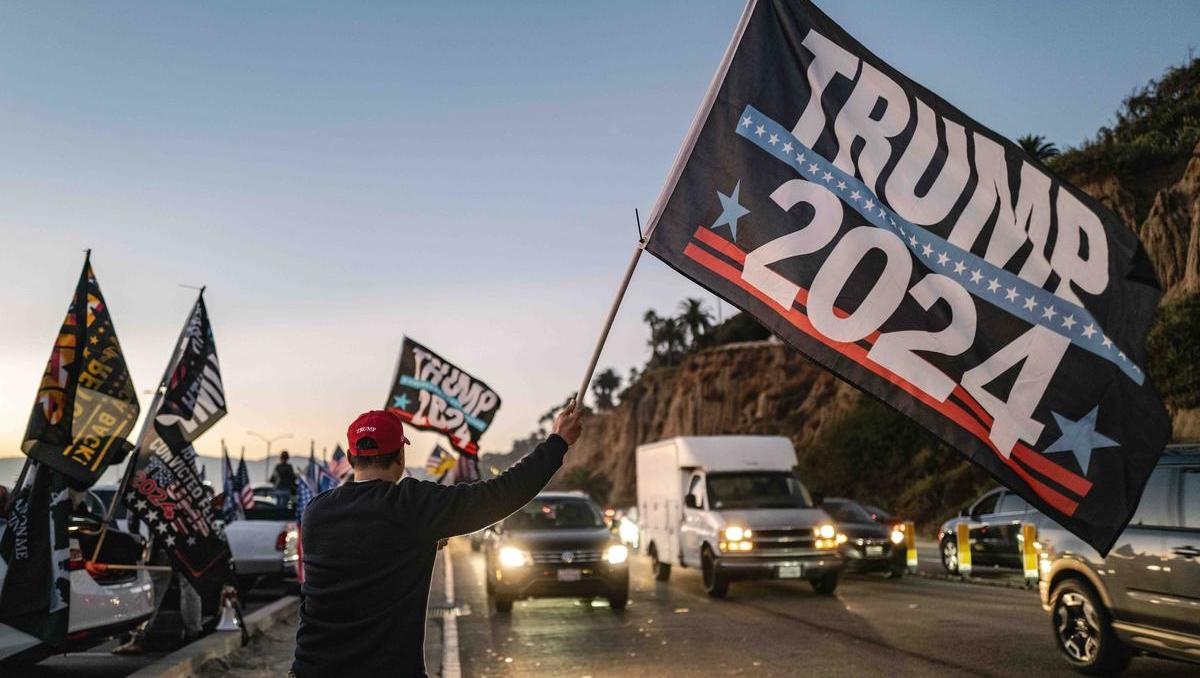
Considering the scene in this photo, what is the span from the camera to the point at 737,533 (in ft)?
52.9

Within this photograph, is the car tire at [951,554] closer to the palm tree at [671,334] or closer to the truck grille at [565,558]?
the truck grille at [565,558]

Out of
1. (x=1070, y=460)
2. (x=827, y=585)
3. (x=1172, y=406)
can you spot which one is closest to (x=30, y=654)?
(x=1070, y=460)

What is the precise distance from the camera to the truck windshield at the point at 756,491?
17359mm

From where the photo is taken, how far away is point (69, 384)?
25.0ft

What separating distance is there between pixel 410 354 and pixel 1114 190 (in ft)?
115

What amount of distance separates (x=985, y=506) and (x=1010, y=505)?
5.01 ft

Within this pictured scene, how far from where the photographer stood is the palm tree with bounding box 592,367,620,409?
154 metres

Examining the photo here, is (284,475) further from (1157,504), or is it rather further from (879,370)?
(879,370)

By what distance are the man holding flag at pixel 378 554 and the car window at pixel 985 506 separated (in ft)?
57.3

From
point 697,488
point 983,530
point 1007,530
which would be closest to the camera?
point 697,488

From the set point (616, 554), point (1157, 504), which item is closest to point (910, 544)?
point (616, 554)

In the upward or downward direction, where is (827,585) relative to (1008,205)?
downward

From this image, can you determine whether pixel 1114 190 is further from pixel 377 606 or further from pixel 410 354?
pixel 377 606

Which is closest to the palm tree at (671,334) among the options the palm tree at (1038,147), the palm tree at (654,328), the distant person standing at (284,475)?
the palm tree at (654,328)
